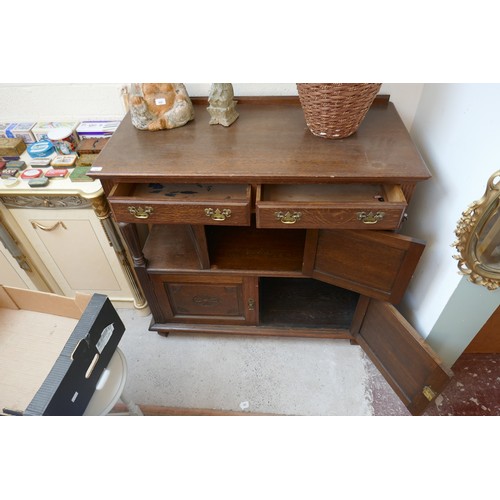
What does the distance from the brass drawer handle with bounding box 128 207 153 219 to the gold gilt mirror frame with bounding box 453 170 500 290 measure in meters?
0.84

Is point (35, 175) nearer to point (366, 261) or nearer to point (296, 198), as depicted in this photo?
point (296, 198)

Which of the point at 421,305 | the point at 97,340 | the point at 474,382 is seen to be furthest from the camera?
the point at 474,382

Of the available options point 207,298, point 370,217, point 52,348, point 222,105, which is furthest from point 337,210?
point 52,348

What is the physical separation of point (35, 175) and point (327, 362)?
4.45ft

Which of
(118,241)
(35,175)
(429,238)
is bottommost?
(118,241)

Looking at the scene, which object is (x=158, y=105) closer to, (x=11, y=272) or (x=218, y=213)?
(x=218, y=213)

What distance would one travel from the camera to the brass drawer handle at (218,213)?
3.34 ft

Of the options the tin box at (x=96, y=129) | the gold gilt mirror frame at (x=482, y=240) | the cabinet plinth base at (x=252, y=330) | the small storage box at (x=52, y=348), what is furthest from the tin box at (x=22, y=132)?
the gold gilt mirror frame at (x=482, y=240)

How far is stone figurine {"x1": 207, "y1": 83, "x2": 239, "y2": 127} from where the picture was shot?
43.8 inches

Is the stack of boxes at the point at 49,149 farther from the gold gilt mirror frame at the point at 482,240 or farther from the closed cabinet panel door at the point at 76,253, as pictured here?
the gold gilt mirror frame at the point at 482,240

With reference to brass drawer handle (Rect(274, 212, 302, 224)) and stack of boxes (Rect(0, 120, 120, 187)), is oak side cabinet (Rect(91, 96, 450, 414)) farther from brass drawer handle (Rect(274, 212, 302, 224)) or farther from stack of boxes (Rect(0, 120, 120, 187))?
stack of boxes (Rect(0, 120, 120, 187))

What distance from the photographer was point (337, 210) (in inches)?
38.1

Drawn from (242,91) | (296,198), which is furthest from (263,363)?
(242,91)

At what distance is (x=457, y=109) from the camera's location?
1006 millimetres
